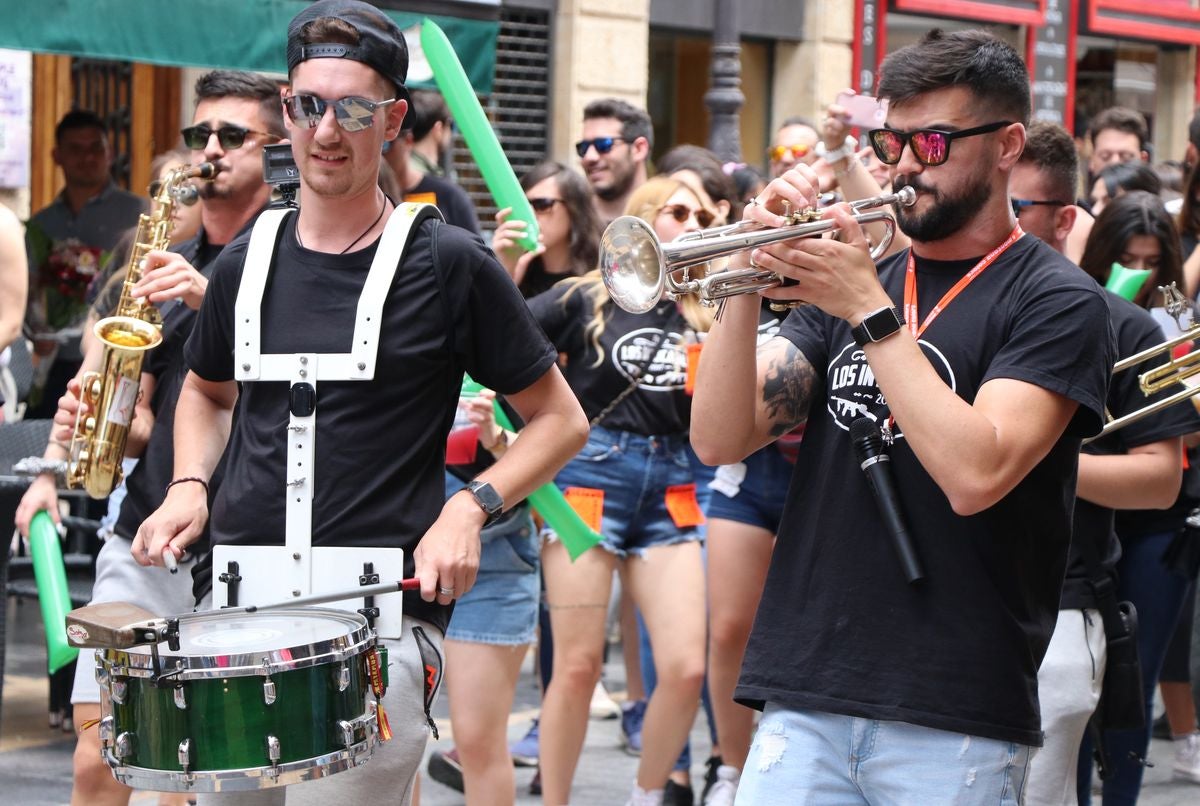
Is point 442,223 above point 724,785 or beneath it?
above

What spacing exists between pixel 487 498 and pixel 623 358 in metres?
2.52

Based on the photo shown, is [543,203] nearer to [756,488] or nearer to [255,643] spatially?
[756,488]

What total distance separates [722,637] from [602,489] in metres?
0.62

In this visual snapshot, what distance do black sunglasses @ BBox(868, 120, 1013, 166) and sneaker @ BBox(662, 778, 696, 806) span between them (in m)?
3.36

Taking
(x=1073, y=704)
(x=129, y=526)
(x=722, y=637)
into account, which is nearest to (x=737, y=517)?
(x=722, y=637)

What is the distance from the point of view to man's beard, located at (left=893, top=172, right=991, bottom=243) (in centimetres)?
323

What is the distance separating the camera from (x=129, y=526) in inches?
181

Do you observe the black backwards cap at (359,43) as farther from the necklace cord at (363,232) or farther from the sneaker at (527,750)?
the sneaker at (527,750)

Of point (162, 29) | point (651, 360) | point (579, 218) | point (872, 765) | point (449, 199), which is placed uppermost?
point (162, 29)

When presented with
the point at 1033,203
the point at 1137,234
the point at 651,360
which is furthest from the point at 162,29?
the point at 1033,203

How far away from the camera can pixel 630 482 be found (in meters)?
5.85

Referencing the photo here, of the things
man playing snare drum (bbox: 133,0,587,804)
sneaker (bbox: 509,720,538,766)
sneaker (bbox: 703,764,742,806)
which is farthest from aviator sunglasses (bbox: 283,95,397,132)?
sneaker (bbox: 509,720,538,766)

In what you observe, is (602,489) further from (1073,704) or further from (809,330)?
(809,330)

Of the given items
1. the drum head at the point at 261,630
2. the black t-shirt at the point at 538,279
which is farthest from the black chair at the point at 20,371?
the drum head at the point at 261,630
